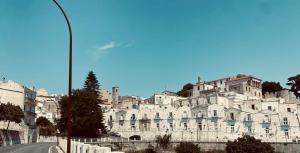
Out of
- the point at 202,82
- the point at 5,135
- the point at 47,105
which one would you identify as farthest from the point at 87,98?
the point at 47,105

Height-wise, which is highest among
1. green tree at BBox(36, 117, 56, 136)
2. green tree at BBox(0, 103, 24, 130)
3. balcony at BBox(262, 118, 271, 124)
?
green tree at BBox(0, 103, 24, 130)

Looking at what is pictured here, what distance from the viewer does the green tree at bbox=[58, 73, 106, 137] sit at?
241 feet

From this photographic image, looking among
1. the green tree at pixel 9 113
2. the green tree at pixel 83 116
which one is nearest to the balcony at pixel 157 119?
the green tree at pixel 83 116

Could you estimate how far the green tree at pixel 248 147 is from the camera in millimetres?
69062

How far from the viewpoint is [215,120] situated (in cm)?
8850

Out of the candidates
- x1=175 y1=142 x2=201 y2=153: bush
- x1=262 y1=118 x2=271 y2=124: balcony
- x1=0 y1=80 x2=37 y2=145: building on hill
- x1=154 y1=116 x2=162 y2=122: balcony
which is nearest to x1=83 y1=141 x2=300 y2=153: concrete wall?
x1=175 y1=142 x2=201 y2=153: bush

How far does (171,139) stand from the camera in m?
89.3

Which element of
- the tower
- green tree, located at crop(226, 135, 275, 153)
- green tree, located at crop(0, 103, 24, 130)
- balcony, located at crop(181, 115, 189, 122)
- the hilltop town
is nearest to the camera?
green tree, located at crop(0, 103, 24, 130)

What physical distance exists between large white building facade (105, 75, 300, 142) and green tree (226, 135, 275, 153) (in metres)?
10.9

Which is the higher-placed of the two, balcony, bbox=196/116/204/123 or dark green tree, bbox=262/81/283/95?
dark green tree, bbox=262/81/283/95

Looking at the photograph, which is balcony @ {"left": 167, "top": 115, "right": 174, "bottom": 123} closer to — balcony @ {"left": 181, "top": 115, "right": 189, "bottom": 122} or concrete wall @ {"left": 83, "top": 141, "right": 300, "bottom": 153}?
balcony @ {"left": 181, "top": 115, "right": 189, "bottom": 122}

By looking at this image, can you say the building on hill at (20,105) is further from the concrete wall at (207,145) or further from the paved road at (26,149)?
the paved road at (26,149)

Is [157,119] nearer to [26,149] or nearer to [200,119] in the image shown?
[200,119]

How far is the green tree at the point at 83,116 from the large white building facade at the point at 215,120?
20741 millimetres
